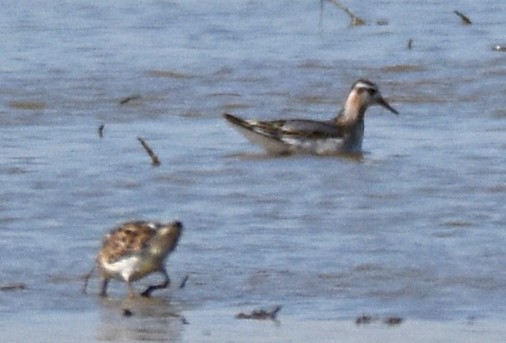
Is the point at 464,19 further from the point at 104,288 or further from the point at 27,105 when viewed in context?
the point at 104,288

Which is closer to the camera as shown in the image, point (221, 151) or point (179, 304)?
point (179, 304)

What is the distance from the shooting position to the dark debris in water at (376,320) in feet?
23.9

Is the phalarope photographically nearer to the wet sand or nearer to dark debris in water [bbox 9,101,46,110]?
dark debris in water [bbox 9,101,46,110]

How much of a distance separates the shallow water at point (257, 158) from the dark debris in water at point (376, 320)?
0.14m

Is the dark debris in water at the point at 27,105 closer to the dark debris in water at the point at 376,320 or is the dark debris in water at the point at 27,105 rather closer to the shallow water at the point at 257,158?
the shallow water at the point at 257,158

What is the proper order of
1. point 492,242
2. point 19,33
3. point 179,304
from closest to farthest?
point 179,304 → point 492,242 → point 19,33

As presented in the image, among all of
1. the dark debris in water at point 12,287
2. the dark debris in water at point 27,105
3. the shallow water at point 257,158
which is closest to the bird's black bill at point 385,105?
the shallow water at point 257,158

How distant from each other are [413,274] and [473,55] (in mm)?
7136

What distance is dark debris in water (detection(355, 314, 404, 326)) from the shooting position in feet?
23.9

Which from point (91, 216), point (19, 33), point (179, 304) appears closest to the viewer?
point (179, 304)

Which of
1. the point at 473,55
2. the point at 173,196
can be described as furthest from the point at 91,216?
the point at 473,55

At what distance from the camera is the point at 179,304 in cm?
785

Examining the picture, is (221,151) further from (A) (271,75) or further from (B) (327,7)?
(B) (327,7)

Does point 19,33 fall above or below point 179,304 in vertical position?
below
